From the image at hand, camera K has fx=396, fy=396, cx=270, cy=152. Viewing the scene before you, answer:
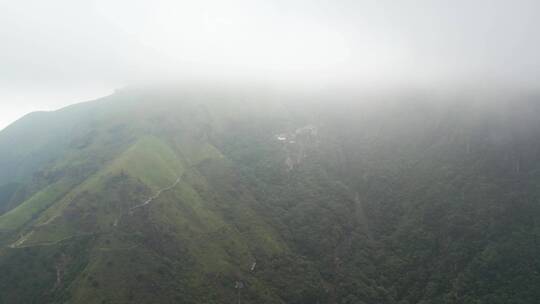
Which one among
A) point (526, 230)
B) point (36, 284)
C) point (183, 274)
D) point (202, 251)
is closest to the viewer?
point (36, 284)

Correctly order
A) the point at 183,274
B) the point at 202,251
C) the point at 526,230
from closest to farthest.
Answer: the point at 183,274 < the point at 202,251 < the point at 526,230

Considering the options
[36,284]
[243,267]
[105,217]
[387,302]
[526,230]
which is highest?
[105,217]

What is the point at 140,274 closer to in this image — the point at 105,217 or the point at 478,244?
the point at 105,217

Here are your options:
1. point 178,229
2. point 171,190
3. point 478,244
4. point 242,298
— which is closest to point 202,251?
point 178,229

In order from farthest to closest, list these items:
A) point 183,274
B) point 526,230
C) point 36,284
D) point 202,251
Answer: point 526,230
point 202,251
point 183,274
point 36,284

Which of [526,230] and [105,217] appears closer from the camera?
[105,217]

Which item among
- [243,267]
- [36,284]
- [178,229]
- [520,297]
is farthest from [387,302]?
[36,284]

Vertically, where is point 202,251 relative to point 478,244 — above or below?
above

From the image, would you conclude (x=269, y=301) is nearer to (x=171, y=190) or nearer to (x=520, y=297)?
(x=171, y=190)

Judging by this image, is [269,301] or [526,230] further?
[526,230]
